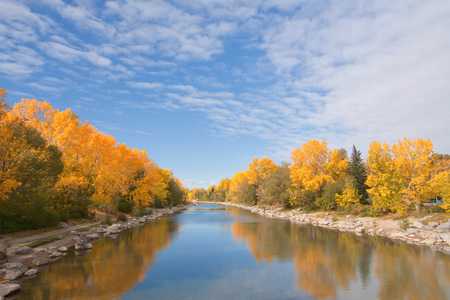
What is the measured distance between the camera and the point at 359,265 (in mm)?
16203


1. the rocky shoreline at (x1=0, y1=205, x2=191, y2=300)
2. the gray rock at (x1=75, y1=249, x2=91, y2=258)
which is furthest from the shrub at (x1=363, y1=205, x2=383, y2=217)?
the rocky shoreline at (x1=0, y1=205, x2=191, y2=300)

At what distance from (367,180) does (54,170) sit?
34121 mm

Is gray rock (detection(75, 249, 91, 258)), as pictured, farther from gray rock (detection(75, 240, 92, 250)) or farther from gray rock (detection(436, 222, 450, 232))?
gray rock (detection(436, 222, 450, 232))

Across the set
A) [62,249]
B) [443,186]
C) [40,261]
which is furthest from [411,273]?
[62,249]

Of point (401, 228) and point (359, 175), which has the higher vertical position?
point (359, 175)

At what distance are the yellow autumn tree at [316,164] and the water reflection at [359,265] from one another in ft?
73.6

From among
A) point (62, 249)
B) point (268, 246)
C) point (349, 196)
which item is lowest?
point (268, 246)

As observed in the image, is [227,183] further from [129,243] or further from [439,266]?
[439,266]

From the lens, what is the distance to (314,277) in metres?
14.0

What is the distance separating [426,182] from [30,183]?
37.5m

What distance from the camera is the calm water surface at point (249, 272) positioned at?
11.9 meters

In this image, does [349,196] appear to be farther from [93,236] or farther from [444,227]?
[93,236]

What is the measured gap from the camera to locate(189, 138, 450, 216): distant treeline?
29.1m

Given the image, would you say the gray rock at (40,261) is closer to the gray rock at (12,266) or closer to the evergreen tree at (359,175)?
the gray rock at (12,266)
